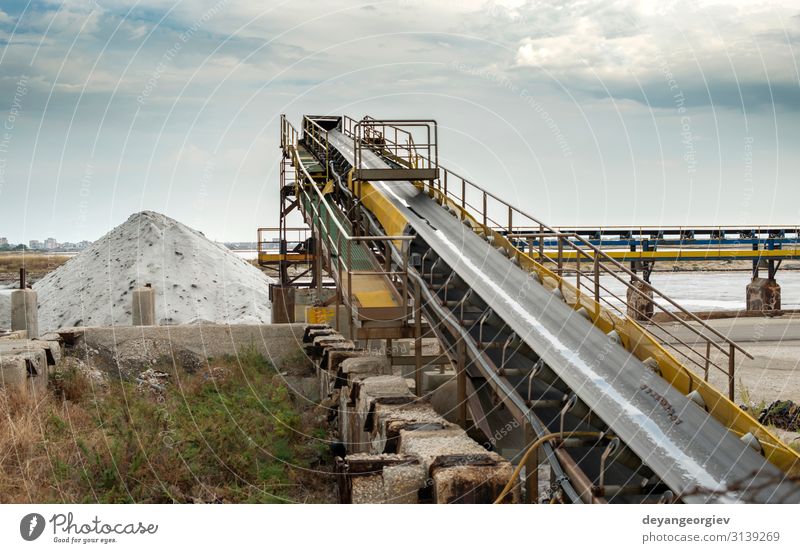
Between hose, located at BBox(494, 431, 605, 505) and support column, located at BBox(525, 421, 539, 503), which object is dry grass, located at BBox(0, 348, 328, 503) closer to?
support column, located at BBox(525, 421, 539, 503)

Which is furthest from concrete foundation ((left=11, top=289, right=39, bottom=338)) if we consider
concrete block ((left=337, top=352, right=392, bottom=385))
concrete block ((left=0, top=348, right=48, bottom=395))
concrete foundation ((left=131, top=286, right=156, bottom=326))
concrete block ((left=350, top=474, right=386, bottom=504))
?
concrete block ((left=350, top=474, right=386, bottom=504))

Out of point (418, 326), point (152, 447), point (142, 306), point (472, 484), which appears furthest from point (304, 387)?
point (472, 484)

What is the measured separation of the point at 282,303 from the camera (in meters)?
25.0

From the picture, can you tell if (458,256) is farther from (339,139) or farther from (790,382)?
(339,139)

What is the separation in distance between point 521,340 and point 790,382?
35.0 ft

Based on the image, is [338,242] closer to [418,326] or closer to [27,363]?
[418,326]

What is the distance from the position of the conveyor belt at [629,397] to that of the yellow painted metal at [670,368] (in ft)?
0.33

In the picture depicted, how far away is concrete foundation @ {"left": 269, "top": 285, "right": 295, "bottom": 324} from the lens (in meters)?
24.8

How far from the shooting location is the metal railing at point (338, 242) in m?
12.4

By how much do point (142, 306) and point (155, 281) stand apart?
32.3 ft

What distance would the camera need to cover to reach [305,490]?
33.2ft

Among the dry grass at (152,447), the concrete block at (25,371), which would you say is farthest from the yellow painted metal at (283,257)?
the concrete block at (25,371)

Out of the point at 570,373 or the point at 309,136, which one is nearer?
the point at 570,373
